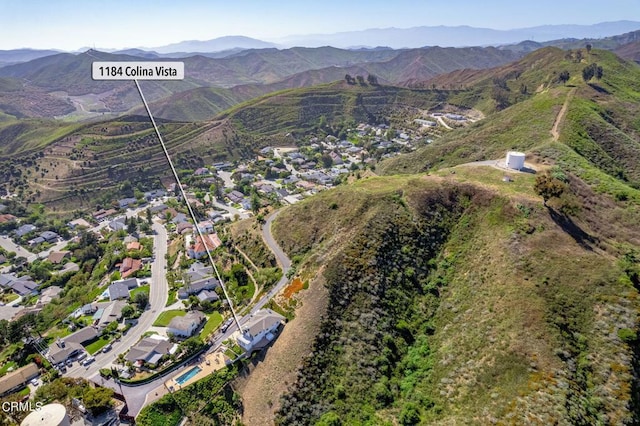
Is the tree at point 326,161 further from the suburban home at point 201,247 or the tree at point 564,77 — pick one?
the tree at point 564,77

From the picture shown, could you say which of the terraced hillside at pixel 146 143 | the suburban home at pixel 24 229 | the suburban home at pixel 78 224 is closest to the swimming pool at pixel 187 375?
the suburban home at pixel 78 224

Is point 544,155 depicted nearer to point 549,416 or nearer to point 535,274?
point 535,274

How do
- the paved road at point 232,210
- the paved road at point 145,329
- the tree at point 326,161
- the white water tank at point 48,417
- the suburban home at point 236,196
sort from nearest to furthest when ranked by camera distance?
the white water tank at point 48,417
the paved road at point 145,329
the paved road at point 232,210
the suburban home at point 236,196
the tree at point 326,161

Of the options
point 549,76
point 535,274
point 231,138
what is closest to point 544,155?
point 535,274

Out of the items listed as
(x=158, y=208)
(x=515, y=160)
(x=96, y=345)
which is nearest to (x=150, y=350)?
(x=96, y=345)

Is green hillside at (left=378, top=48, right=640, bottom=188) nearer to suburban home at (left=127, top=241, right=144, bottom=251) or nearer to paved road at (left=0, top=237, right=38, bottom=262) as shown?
suburban home at (left=127, top=241, right=144, bottom=251)

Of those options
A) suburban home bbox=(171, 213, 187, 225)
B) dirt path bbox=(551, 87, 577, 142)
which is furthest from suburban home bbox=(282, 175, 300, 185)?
dirt path bbox=(551, 87, 577, 142)
